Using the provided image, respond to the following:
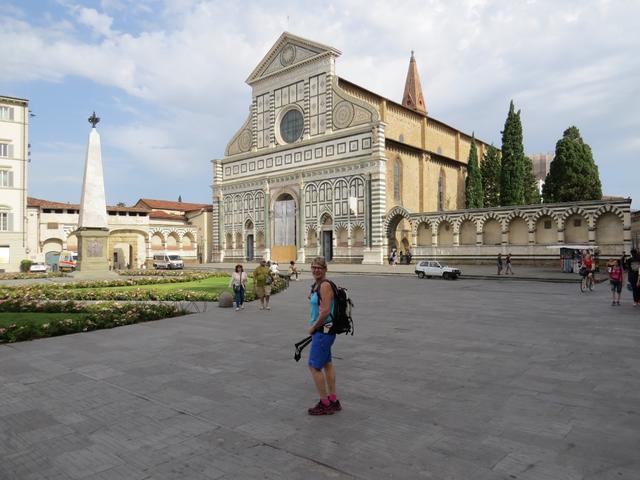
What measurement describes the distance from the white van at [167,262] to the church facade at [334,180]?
420 inches

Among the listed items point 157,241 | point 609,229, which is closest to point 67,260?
point 157,241

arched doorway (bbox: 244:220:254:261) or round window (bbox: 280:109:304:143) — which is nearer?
round window (bbox: 280:109:304:143)

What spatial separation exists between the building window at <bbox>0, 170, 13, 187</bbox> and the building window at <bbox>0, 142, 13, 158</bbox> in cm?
163

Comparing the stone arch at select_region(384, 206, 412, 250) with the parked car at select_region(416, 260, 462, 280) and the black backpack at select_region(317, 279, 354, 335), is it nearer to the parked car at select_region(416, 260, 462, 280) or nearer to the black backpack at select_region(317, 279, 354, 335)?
the parked car at select_region(416, 260, 462, 280)

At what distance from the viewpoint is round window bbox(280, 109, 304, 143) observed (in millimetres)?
53125

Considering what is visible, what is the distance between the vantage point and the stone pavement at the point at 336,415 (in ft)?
14.0

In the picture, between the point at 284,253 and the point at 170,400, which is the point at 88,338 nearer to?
the point at 170,400

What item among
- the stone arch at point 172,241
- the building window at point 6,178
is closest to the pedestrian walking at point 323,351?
the building window at point 6,178

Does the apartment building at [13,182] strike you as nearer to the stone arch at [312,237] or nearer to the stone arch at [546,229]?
the stone arch at [312,237]

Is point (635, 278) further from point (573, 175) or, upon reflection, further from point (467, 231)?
point (573, 175)

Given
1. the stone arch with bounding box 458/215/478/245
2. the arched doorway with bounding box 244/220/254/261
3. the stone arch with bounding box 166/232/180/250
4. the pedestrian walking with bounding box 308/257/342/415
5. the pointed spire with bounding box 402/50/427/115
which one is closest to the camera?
the pedestrian walking with bounding box 308/257/342/415

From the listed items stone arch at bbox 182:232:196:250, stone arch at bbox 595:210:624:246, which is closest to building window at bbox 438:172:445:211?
stone arch at bbox 595:210:624:246

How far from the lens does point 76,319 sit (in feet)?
38.3

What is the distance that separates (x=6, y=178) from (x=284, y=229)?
1136 inches
